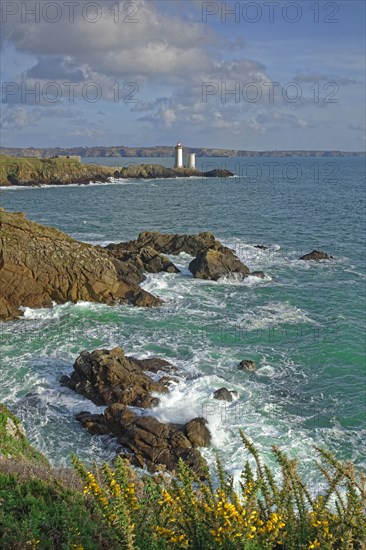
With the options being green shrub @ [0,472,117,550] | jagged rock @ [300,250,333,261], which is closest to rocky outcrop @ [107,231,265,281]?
jagged rock @ [300,250,333,261]

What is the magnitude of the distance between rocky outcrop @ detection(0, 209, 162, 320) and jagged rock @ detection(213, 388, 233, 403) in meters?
11.9

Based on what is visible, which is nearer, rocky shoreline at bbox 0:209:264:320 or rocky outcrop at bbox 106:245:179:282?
rocky shoreline at bbox 0:209:264:320

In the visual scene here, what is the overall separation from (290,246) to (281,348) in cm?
2682

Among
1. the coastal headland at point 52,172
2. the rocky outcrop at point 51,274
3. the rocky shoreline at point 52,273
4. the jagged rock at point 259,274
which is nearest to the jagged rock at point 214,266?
the jagged rock at point 259,274

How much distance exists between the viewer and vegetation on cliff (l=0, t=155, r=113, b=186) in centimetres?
11669

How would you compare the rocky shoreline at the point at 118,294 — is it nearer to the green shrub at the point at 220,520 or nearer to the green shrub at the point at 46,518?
the green shrub at the point at 220,520

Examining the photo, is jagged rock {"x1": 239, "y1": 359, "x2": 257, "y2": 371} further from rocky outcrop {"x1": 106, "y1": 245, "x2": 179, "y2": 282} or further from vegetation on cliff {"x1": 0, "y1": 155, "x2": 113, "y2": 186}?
vegetation on cliff {"x1": 0, "y1": 155, "x2": 113, "y2": 186}

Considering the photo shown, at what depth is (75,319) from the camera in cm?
2781

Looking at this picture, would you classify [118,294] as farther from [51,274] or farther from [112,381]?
[112,381]

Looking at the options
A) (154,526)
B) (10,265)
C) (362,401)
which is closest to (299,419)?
(362,401)

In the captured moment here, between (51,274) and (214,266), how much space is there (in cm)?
1205

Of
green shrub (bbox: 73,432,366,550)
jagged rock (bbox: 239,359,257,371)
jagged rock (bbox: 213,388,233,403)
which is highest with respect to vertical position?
green shrub (bbox: 73,432,366,550)

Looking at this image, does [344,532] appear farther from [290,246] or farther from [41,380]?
[290,246]

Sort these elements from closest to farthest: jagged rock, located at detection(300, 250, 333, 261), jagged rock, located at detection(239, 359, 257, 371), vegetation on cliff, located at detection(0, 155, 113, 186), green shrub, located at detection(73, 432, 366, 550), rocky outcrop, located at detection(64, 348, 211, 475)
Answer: green shrub, located at detection(73, 432, 366, 550) < rocky outcrop, located at detection(64, 348, 211, 475) < jagged rock, located at detection(239, 359, 257, 371) < jagged rock, located at detection(300, 250, 333, 261) < vegetation on cliff, located at detection(0, 155, 113, 186)
